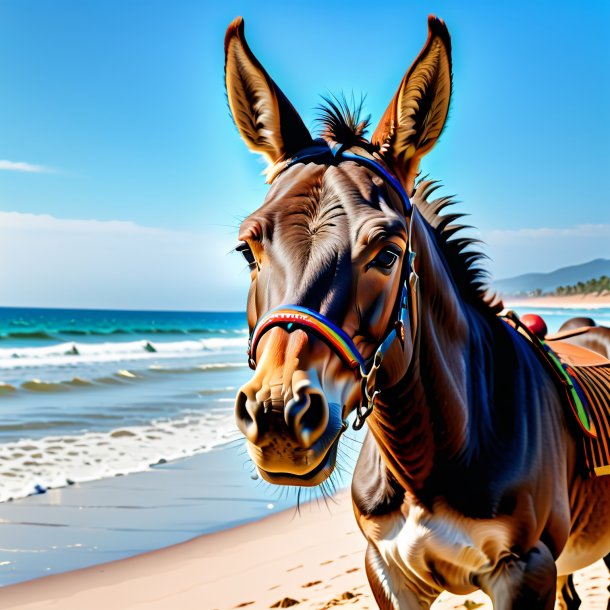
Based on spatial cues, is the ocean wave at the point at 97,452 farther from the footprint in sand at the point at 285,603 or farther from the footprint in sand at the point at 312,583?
the footprint in sand at the point at 285,603

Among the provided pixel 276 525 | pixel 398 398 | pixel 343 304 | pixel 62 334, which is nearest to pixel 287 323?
pixel 343 304

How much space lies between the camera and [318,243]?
178 centimetres

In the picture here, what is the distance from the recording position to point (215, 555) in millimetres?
5441

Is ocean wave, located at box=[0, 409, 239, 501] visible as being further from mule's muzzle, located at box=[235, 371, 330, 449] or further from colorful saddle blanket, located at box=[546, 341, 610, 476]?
mule's muzzle, located at box=[235, 371, 330, 449]

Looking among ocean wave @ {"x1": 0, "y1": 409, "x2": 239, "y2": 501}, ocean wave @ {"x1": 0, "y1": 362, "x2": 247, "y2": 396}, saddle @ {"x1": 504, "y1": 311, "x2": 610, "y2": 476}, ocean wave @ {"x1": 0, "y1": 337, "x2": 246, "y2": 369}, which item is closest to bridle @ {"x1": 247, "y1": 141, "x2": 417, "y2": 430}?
saddle @ {"x1": 504, "y1": 311, "x2": 610, "y2": 476}

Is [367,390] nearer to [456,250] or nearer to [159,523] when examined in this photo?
[456,250]

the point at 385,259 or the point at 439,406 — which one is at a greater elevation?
the point at 385,259

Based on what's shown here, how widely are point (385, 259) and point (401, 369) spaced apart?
37 cm

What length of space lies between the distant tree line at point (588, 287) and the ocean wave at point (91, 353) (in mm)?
19531

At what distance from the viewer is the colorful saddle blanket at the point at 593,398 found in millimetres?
2577

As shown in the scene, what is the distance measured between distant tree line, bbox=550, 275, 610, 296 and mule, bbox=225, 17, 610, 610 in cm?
3822

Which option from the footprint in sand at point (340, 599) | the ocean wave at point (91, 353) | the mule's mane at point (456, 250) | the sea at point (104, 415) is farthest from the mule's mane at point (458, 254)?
the ocean wave at point (91, 353)

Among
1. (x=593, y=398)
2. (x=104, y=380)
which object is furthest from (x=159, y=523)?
(x=104, y=380)

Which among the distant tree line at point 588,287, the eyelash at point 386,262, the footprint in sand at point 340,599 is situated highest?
the distant tree line at point 588,287
